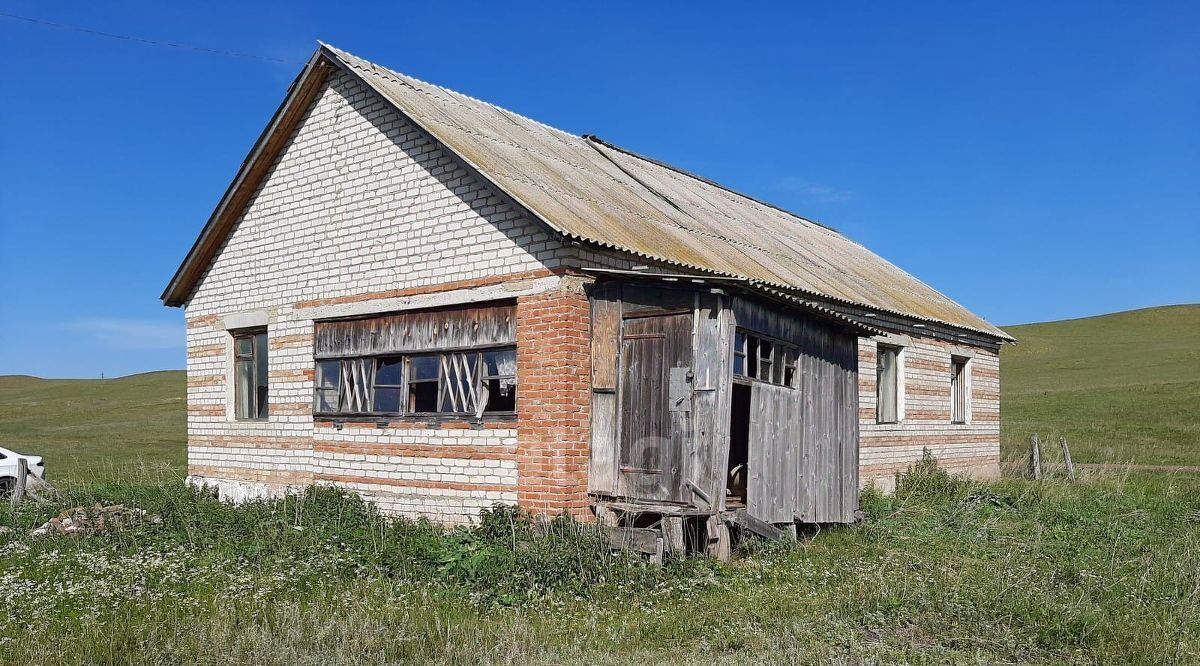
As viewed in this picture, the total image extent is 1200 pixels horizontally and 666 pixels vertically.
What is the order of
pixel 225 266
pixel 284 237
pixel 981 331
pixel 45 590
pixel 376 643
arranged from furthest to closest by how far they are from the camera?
pixel 981 331 < pixel 225 266 < pixel 284 237 < pixel 45 590 < pixel 376 643

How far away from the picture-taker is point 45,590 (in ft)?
28.0

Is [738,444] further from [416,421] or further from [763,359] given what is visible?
[416,421]

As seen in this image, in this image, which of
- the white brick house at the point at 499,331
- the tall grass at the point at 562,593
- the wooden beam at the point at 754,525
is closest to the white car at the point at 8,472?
the white brick house at the point at 499,331

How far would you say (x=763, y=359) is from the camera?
11086mm

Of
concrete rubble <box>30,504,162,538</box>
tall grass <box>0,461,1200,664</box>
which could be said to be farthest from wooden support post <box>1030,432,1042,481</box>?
concrete rubble <box>30,504,162,538</box>

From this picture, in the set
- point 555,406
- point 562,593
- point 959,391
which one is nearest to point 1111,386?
point 959,391

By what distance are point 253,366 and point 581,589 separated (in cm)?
856

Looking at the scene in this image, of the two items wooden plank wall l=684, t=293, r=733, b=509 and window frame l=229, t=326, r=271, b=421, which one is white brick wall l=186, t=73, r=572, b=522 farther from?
wooden plank wall l=684, t=293, r=733, b=509

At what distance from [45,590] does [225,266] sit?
769 cm

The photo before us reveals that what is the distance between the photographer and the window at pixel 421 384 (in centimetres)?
1140

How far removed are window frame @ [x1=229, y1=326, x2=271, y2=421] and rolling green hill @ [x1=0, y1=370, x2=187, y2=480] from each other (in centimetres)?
572

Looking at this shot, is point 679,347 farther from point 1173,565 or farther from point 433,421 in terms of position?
point 1173,565

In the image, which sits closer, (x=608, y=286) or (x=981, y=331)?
(x=608, y=286)

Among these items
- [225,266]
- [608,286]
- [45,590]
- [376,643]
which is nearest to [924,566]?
[608,286]
